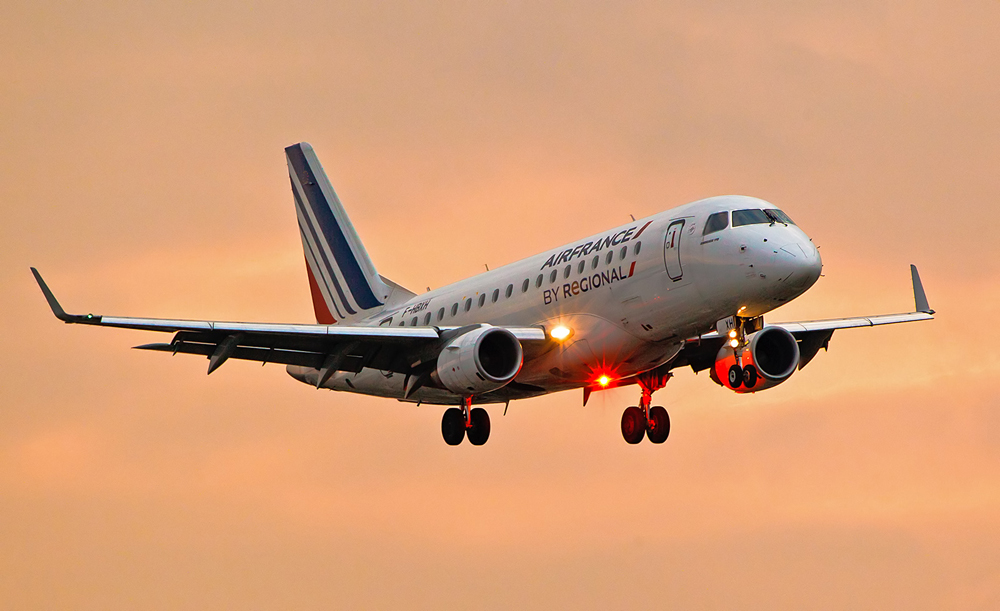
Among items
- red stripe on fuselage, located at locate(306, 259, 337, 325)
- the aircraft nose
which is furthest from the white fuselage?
red stripe on fuselage, located at locate(306, 259, 337, 325)

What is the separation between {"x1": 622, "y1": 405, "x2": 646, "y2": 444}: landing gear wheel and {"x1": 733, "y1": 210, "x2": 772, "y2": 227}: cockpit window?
9.51 m

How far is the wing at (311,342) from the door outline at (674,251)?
4.69 meters

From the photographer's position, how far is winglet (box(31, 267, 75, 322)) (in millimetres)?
34750

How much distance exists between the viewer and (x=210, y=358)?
40.5 metres


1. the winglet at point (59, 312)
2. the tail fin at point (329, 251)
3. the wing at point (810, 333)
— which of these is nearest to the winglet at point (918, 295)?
the wing at point (810, 333)

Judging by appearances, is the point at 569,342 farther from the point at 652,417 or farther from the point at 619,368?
the point at 652,417

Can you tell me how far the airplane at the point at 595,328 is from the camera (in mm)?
36250

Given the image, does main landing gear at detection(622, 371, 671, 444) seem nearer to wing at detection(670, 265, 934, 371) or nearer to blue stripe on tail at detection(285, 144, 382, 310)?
wing at detection(670, 265, 934, 371)

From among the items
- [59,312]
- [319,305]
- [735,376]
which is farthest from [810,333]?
[59,312]

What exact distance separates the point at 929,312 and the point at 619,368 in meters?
13.0

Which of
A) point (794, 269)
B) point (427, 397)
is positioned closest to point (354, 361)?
point (427, 397)

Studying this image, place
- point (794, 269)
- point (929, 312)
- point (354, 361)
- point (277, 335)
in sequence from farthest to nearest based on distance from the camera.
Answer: point (929, 312)
point (354, 361)
point (277, 335)
point (794, 269)

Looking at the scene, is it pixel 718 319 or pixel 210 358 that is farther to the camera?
pixel 210 358

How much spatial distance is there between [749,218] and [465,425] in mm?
12330
